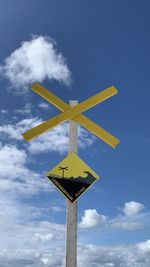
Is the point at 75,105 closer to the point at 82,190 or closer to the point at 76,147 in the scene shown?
the point at 76,147

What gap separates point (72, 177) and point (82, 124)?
118 centimetres

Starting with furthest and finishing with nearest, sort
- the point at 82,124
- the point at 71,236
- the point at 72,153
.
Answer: the point at 82,124, the point at 72,153, the point at 71,236

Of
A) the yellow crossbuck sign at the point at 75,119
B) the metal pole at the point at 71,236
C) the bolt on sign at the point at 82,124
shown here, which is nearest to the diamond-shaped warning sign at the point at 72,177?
the bolt on sign at the point at 82,124

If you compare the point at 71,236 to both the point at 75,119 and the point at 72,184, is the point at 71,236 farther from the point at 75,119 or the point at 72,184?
the point at 75,119

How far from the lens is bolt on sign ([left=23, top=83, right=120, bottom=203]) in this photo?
23.1ft

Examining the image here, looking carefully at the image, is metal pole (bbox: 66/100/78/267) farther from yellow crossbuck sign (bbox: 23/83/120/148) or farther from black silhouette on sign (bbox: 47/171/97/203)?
yellow crossbuck sign (bbox: 23/83/120/148)

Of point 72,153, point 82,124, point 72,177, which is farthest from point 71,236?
point 82,124

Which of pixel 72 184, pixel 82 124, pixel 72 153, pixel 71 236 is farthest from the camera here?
pixel 82 124

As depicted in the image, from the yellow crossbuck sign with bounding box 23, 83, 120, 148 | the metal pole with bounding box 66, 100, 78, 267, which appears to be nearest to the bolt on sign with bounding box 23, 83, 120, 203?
the yellow crossbuck sign with bounding box 23, 83, 120, 148

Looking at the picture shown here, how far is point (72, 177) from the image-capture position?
7.08 m

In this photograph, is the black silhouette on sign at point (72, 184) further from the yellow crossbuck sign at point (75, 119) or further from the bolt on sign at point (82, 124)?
the yellow crossbuck sign at point (75, 119)

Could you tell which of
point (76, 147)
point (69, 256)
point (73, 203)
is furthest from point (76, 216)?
point (76, 147)

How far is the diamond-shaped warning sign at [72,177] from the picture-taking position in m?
7.00

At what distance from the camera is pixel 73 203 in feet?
22.7
